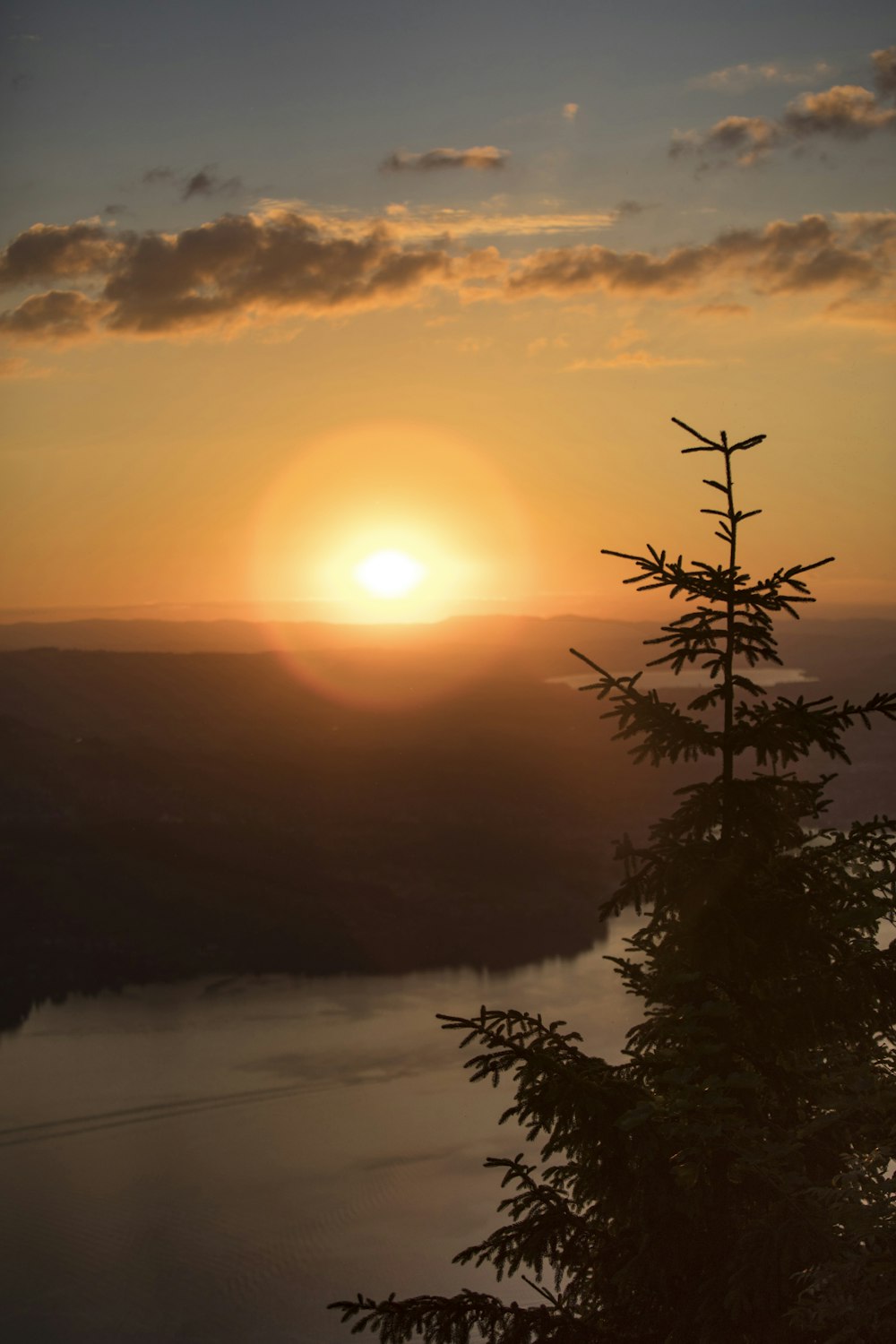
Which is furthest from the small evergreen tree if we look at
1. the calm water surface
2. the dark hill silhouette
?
the dark hill silhouette

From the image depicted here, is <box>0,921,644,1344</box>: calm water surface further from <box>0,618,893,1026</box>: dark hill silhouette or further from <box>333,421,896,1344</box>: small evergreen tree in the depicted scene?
<box>333,421,896,1344</box>: small evergreen tree

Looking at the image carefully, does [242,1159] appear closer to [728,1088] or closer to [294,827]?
[728,1088]

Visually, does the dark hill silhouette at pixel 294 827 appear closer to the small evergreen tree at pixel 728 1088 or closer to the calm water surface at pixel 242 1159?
the calm water surface at pixel 242 1159

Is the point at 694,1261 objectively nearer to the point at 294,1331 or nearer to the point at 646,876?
the point at 646,876

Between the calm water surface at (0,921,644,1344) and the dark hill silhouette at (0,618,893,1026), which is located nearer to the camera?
the calm water surface at (0,921,644,1344)

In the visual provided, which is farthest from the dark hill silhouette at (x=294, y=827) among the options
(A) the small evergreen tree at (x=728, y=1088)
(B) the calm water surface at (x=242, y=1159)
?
(A) the small evergreen tree at (x=728, y=1088)

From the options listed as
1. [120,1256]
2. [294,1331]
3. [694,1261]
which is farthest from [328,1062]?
[694,1261]

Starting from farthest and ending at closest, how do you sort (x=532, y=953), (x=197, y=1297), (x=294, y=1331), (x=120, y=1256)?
(x=532, y=953), (x=120, y=1256), (x=197, y=1297), (x=294, y=1331)
